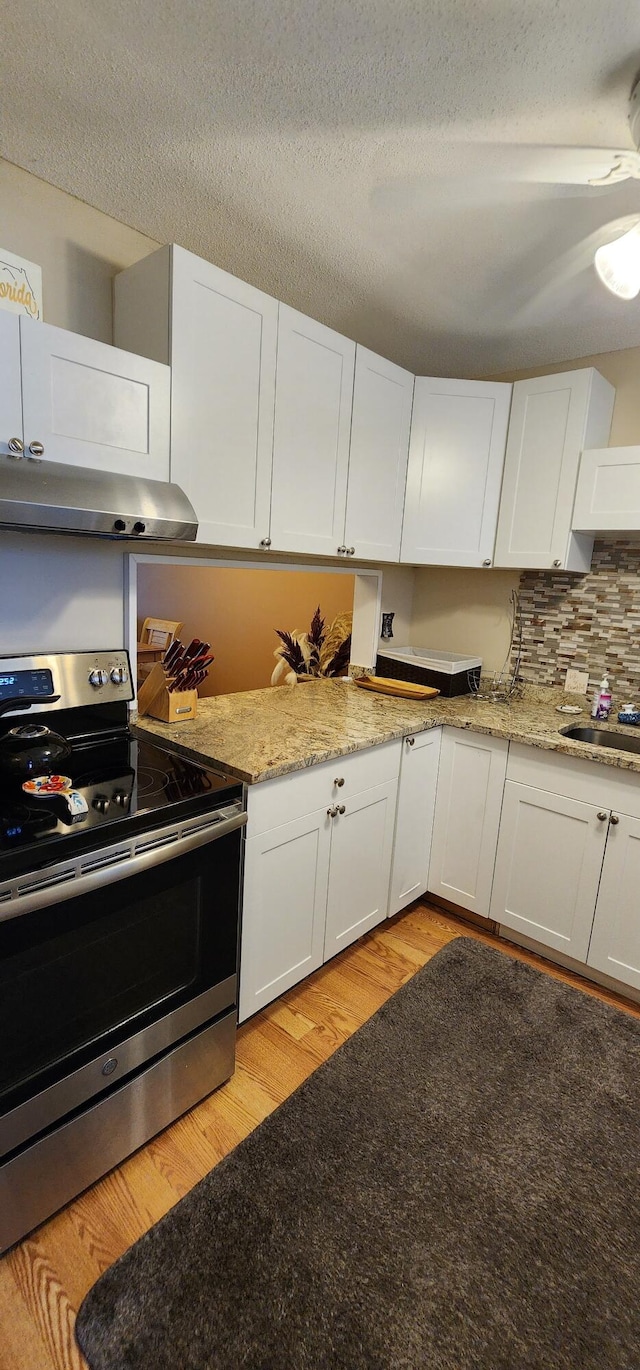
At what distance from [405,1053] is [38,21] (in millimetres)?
2502

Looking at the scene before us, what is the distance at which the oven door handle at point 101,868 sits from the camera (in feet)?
3.30

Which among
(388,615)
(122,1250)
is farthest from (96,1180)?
(388,615)

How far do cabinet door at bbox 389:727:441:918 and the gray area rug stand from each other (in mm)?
645

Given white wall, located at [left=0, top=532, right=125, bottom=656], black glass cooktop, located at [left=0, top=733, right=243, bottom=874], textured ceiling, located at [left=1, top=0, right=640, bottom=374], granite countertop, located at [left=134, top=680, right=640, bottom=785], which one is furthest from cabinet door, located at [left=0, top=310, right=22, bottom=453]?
granite countertop, located at [left=134, top=680, right=640, bottom=785]

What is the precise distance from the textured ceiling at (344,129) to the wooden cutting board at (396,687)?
1.46 metres

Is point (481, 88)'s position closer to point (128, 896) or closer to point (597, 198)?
point (597, 198)

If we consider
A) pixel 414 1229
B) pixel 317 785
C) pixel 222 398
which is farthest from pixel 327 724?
pixel 414 1229

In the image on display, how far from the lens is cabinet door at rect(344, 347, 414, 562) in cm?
215

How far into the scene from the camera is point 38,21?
1.09 metres

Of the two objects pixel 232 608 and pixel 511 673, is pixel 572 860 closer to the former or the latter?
pixel 511 673

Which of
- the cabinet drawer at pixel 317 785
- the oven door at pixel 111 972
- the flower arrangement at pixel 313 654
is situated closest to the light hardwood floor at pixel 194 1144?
the oven door at pixel 111 972

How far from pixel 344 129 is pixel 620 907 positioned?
2.32 meters

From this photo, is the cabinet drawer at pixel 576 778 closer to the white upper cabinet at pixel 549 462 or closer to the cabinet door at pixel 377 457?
the white upper cabinet at pixel 549 462

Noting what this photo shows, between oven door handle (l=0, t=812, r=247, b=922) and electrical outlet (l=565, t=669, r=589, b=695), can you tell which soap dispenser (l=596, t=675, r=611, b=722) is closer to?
electrical outlet (l=565, t=669, r=589, b=695)
